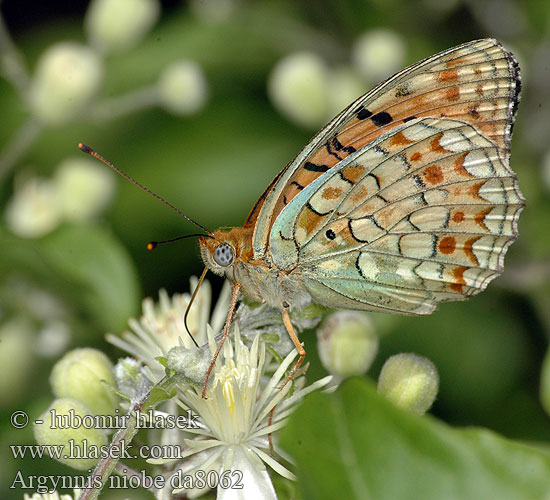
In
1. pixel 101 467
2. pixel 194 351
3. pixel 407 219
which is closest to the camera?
pixel 101 467

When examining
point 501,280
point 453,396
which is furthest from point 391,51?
point 453,396

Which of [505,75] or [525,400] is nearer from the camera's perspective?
[505,75]

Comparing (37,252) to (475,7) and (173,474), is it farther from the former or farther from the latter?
(475,7)

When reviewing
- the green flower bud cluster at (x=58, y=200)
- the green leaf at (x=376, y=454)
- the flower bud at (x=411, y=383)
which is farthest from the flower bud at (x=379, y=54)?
the green leaf at (x=376, y=454)

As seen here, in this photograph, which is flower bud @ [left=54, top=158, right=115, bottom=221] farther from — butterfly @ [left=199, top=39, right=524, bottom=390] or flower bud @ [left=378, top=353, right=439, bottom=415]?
flower bud @ [left=378, top=353, right=439, bottom=415]

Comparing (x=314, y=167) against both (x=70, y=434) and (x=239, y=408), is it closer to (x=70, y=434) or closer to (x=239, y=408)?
(x=239, y=408)

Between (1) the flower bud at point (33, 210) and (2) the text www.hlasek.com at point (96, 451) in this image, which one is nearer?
(2) the text www.hlasek.com at point (96, 451)

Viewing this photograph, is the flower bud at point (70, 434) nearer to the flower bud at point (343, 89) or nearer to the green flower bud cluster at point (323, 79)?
the green flower bud cluster at point (323, 79)

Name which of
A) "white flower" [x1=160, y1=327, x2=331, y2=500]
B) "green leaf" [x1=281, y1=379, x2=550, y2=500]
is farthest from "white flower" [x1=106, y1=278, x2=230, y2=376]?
"green leaf" [x1=281, y1=379, x2=550, y2=500]
